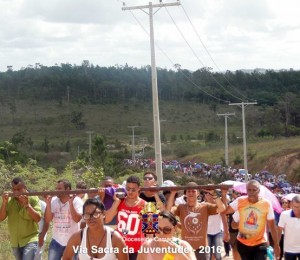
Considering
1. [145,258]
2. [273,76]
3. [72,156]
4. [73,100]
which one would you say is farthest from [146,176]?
[273,76]

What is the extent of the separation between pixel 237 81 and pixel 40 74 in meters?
37.1

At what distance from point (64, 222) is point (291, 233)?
2.81 meters

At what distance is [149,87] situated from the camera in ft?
384

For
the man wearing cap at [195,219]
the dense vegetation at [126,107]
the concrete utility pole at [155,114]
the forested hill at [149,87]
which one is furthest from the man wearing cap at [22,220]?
the forested hill at [149,87]

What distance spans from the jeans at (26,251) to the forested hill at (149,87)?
93911 mm

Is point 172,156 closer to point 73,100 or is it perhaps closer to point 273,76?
point 73,100

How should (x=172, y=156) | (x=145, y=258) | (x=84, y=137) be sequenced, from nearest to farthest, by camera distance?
(x=145, y=258) → (x=172, y=156) → (x=84, y=137)

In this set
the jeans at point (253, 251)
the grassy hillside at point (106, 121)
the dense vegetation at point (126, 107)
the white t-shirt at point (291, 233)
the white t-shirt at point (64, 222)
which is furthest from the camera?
the grassy hillside at point (106, 121)

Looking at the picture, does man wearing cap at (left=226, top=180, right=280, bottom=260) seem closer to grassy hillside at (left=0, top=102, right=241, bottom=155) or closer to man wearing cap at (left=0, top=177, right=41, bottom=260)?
man wearing cap at (left=0, top=177, right=41, bottom=260)

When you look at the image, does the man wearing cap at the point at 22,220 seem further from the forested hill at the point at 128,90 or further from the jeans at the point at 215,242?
the forested hill at the point at 128,90

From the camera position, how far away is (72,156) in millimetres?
68188

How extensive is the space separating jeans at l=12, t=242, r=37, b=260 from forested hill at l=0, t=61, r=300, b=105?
9391 centimetres

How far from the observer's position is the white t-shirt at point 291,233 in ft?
27.2

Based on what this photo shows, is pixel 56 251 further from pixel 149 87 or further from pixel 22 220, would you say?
pixel 149 87
